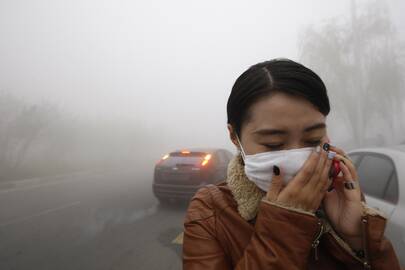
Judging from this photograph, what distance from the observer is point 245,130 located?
1.29m

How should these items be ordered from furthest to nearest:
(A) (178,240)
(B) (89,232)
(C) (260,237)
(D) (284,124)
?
(B) (89,232) → (A) (178,240) → (D) (284,124) → (C) (260,237)

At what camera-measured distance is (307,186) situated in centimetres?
111

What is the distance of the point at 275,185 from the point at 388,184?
5.94 ft

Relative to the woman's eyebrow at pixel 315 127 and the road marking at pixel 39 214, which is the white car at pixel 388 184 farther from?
the road marking at pixel 39 214

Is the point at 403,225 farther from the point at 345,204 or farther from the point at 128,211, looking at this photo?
the point at 128,211

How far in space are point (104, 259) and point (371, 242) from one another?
3.74m

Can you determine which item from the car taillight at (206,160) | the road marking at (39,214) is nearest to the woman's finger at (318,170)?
the car taillight at (206,160)

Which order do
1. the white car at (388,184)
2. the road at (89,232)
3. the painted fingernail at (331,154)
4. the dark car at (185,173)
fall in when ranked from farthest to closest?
the dark car at (185,173) → the road at (89,232) → the white car at (388,184) → the painted fingernail at (331,154)

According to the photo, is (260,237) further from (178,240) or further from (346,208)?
(178,240)

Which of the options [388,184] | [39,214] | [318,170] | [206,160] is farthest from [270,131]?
[39,214]

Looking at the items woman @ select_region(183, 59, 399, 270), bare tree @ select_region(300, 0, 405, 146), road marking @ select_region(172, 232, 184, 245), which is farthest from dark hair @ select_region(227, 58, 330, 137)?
bare tree @ select_region(300, 0, 405, 146)

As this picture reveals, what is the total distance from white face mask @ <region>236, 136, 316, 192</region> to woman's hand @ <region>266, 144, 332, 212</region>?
A: 0.14 ft

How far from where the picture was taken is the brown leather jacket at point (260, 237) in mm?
1048

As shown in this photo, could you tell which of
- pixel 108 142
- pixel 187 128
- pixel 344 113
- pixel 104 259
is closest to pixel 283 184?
pixel 104 259
